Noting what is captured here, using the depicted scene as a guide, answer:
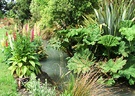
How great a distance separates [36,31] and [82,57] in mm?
1558

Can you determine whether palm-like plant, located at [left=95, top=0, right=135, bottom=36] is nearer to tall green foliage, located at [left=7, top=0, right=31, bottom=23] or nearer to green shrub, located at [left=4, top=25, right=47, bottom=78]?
green shrub, located at [left=4, top=25, right=47, bottom=78]

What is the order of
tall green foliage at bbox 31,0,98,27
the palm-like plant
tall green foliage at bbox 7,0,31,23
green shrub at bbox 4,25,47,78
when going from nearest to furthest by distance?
1. green shrub at bbox 4,25,47,78
2. the palm-like plant
3. tall green foliage at bbox 31,0,98,27
4. tall green foliage at bbox 7,0,31,23

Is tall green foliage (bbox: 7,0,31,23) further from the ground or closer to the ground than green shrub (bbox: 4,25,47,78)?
further from the ground

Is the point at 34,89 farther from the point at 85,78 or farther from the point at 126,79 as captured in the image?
the point at 126,79

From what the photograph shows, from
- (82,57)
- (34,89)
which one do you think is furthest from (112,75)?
(34,89)

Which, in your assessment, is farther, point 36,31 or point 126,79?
point 36,31

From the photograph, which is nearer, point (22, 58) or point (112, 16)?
point (22, 58)

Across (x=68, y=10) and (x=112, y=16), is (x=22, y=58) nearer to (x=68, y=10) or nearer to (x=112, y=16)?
(x=112, y=16)

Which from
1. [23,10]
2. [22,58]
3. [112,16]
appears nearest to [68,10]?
[112,16]

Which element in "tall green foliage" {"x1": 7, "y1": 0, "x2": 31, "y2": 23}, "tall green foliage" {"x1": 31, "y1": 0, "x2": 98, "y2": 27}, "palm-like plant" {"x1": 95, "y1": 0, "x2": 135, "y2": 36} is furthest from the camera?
"tall green foliage" {"x1": 7, "y1": 0, "x2": 31, "y2": 23}

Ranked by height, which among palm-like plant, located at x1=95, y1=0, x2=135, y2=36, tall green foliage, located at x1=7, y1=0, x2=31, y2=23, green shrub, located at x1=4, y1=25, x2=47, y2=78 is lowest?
green shrub, located at x1=4, y1=25, x2=47, y2=78

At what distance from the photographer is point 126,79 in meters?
5.55

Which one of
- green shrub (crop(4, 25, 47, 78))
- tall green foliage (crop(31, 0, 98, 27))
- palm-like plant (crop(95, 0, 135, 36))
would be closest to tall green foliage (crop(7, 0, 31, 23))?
tall green foliage (crop(31, 0, 98, 27))

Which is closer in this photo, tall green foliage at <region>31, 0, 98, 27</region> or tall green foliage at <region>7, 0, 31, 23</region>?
tall green foliage at <region>31, 0, 98, 27</region>
